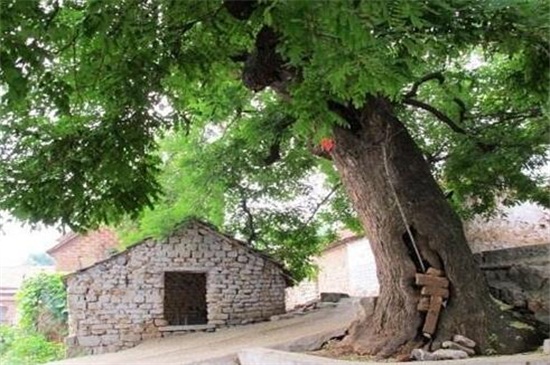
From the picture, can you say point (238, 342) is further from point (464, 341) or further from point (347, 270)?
point (347, 270)

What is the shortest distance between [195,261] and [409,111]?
5259 mm

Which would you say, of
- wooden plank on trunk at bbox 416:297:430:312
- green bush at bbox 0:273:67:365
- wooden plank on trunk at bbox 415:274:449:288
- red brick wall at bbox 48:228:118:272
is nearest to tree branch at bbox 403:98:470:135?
wooden plank on trunk at bbox 415:274:449:288

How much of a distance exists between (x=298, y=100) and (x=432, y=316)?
3.29 meters

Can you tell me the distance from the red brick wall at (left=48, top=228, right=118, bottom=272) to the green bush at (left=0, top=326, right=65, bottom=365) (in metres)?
4.74

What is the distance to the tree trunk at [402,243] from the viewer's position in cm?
623

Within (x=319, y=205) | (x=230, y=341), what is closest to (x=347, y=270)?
(x=319, y=205)

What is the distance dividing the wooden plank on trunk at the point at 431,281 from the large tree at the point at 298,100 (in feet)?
0.40

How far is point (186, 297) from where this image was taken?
1459cm

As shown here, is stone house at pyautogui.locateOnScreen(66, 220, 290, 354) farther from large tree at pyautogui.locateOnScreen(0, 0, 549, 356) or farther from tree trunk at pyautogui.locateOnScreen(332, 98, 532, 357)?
tree trunk at pyautogui.locateOnScreen(332, 98, 532, 357)

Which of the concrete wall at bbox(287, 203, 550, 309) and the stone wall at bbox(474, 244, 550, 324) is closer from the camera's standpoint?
the stone wall at bbox(474, 244, 550, 324)

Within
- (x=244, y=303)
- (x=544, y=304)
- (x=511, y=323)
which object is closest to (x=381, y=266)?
(x=511, y=323)

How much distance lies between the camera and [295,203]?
1304 centimetres

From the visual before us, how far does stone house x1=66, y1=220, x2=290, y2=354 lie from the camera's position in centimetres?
1129

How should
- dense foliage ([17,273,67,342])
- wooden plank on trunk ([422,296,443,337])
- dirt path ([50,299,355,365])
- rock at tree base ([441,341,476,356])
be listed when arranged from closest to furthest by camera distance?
rock at tree base ([441,341,476,356]) < wooden plank on trunk ([422,296,443,337]) < dirt path ([50,299,355,365]) < dense foliage ([17,273,67,342])
